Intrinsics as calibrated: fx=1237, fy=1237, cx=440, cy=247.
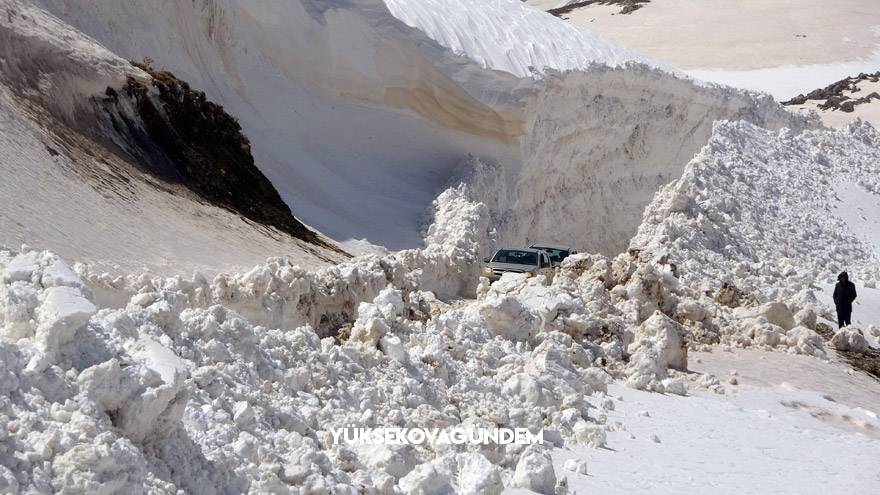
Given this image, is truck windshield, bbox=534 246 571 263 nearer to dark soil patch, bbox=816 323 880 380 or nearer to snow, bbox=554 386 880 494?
dark soil patch, bbox=816 323 880 380

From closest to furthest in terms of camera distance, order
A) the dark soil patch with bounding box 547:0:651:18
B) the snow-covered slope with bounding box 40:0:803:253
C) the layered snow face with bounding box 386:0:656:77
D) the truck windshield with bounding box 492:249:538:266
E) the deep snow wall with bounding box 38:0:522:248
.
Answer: the truck windshield with bounding box 492:249:538:266 < the deep snow wall with bounding box 38:0:522:248 < the snow-covered slope with bounding box 40:0:803:253 < the layered snow face with bounding box 386:0:656:77 < the dark soil patch with bounding box 547:0:651:18

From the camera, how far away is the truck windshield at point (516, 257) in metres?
21.5

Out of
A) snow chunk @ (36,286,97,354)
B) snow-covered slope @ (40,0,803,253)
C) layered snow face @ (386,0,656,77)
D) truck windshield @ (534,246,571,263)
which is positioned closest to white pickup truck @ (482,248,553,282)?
truck windshield @ (534,246,571,263)

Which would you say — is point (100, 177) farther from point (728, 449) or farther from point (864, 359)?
point (864, 359)

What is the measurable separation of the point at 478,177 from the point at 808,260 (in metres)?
7.34

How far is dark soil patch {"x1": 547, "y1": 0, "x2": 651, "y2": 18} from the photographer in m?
78.7

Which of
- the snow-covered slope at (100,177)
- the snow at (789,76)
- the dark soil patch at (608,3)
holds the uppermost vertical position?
the dark soil patch at (608,3)

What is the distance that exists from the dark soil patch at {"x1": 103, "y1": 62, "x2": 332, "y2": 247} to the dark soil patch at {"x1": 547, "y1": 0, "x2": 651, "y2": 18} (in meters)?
60.9

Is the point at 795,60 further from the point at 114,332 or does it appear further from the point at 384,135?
the point at 114,332

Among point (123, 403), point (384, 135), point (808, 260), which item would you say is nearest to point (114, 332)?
point (123, 403)

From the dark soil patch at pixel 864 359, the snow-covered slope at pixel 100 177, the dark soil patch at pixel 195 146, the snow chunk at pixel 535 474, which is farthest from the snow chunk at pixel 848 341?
the snow chunk at pixel 535 474

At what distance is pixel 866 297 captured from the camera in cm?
2528

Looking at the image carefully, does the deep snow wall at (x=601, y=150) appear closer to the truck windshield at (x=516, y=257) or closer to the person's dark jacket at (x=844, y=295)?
the truck windshield at (x=516, y=257)

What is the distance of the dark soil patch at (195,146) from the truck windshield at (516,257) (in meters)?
3.33
